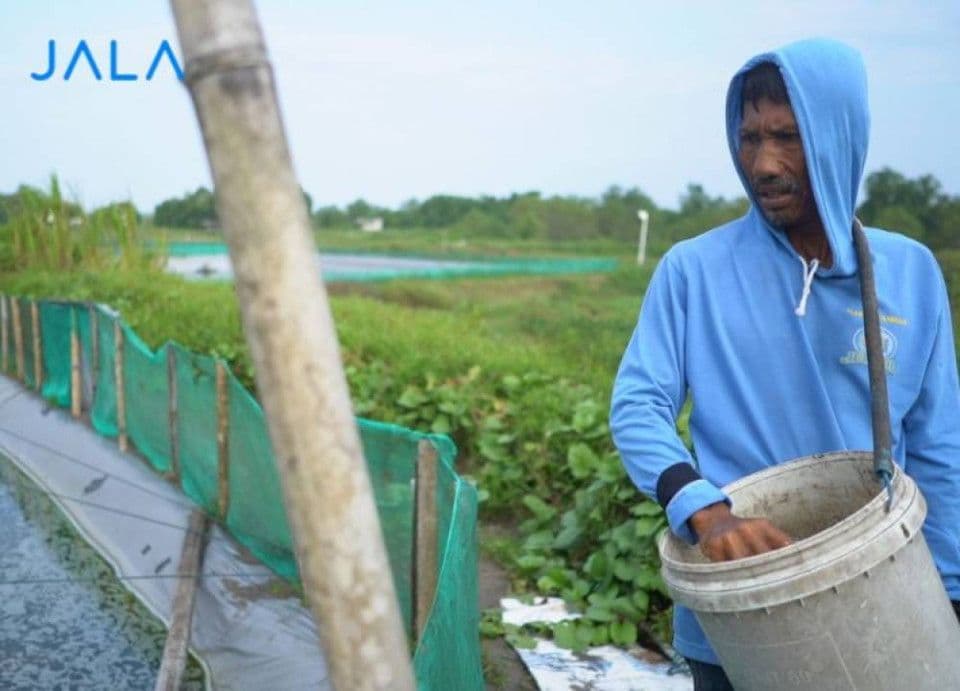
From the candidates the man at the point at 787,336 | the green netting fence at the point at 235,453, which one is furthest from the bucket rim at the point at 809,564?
the green netting fence at the point at 235,453

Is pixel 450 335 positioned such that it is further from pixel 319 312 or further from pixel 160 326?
Answer: pixel 319 312

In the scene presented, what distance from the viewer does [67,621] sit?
5250mm

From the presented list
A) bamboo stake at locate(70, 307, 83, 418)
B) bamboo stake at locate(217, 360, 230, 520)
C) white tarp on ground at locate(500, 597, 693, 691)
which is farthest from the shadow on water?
bamboo stake at locate(70, 307, 83, 418)

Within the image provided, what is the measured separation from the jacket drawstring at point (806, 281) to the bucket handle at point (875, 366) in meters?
0.07

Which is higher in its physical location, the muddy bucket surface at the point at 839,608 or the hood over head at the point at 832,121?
the hood over head at the point at 832,121

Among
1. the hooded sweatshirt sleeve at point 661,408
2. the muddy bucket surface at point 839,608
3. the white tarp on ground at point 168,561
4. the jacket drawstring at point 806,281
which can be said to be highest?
the jacket drawstring at point 806,281

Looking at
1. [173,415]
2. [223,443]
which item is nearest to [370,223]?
[173,415]

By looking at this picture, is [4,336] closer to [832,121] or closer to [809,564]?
[832,121]

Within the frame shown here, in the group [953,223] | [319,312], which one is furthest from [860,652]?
[953,223]

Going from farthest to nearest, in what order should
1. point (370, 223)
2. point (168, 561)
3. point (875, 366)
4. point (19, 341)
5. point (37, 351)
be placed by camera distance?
point (370, 223) → point (19, 341) → point (37, 351) → point (168, 561) → point (875, 366)

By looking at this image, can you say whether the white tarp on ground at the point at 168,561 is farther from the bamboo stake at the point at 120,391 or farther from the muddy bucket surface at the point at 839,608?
the muddy bucket surface at the point at 839,608

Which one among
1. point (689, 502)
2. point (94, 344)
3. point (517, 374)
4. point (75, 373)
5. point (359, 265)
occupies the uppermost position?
point (689, 502)

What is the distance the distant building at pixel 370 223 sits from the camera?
65419mm

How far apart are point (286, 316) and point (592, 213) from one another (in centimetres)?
4641
